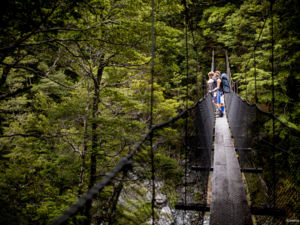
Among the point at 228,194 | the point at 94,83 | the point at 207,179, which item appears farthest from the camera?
the point at 94,83

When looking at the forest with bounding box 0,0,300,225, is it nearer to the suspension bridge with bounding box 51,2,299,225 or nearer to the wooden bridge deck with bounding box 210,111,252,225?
the suspension bridge with bounding box 51,2,299,225

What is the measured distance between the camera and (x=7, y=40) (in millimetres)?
1407

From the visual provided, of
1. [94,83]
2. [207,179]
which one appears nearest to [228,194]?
[207,179]

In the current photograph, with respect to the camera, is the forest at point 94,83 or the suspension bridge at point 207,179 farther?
the forest at point 94,83

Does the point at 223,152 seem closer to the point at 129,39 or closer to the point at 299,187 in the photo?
the point at 299,187

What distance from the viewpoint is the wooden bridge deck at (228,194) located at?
1.36 m

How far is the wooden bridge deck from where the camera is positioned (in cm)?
136

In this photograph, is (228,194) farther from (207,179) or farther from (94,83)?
(94,83)

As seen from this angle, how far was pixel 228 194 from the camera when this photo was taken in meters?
1.65

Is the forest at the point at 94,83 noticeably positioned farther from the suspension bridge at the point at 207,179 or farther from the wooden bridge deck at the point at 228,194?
the wooden bridge deck at the point at 228,194

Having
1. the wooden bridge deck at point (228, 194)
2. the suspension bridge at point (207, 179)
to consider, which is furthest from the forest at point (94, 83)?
the wooden bridge deck at point (228, 194)

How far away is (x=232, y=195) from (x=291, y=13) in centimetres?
409

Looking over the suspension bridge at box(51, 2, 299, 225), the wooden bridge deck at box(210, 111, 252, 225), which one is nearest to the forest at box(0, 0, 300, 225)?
the suspension bridge at box(51, 2, 299, 225)

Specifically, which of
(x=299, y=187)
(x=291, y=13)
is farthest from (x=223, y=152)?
(x=291, y=13)
